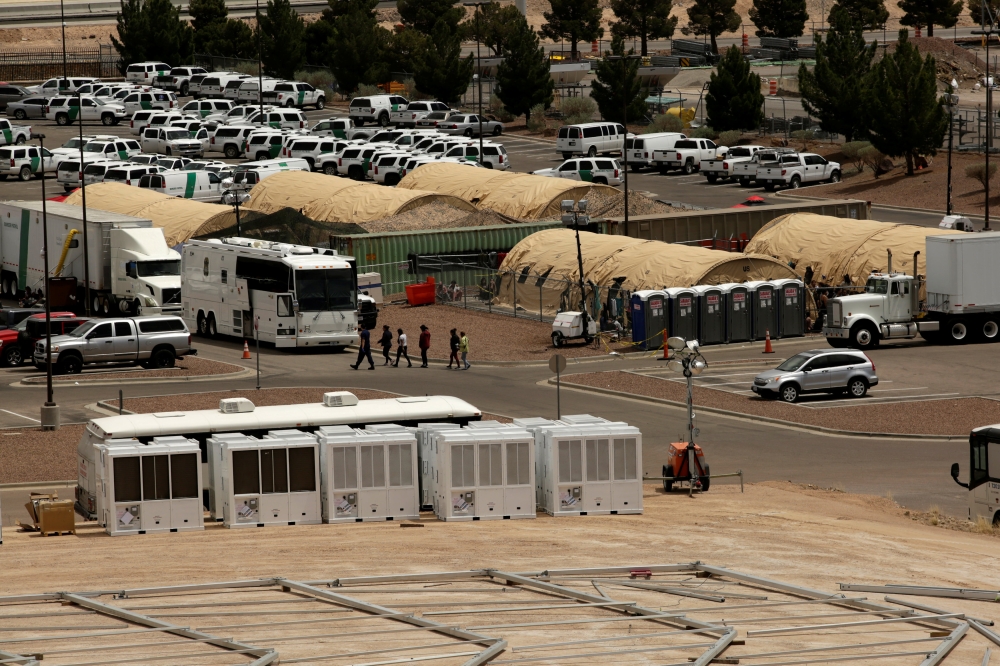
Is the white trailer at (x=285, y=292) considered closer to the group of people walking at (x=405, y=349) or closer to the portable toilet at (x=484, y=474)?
the group of people walking at (x=405, y=349)

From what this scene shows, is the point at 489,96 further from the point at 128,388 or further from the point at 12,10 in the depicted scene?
the point at 128,388

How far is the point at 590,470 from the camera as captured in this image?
28.0 m

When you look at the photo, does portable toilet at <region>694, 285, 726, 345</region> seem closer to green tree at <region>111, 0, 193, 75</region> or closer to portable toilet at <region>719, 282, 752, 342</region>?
portable toilet at <region>719, 282, 752, 342</region>

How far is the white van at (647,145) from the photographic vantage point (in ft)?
265

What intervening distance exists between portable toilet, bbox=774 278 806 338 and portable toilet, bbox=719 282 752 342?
1154mm

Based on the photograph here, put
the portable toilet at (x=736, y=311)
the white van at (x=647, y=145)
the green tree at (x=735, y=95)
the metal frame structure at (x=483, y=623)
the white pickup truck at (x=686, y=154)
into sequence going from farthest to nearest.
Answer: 1. the green tree at (x=735, y=95)
2. the white van at (x=647, y=145)
3. the white pickup truck at (x=686, y=154)
4. the portable toilet at (x=736, y=311)
5. the metal frame structure at (x=483, y=623)

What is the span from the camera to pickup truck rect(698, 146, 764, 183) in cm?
7771

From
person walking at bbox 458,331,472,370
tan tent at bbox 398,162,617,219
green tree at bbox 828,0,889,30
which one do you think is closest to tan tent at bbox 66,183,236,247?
tan tent at bbox 398,162,617,219

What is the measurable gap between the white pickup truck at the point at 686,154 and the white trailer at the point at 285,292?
3497cm

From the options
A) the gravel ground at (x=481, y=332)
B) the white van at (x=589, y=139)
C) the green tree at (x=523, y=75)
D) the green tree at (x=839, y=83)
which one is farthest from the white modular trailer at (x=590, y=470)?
the green tree at (x=523, y=75)

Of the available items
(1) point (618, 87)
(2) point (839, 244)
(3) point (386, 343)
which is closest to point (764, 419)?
(3) point (386, 343)

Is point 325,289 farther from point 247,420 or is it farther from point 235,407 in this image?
point 247,420

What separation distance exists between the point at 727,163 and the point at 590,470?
51756 millimetres

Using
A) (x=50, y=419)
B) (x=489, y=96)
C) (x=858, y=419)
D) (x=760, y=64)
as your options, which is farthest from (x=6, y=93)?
(x=858, y=419)
